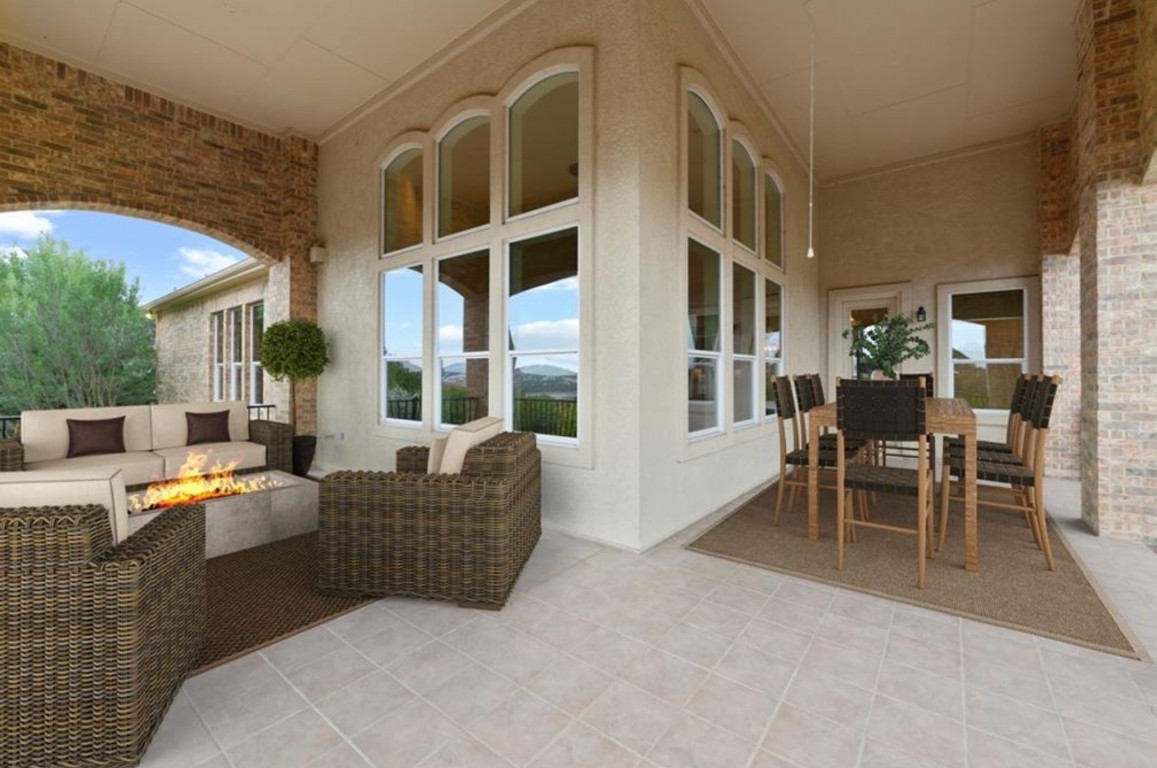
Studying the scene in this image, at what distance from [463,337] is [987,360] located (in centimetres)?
649

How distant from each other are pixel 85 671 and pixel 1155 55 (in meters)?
6.12

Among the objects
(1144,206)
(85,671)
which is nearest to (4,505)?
(85,671)

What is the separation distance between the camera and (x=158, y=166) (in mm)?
5469

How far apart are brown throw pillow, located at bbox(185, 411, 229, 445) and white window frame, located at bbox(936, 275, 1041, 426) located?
337 inches

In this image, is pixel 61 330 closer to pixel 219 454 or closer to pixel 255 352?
pixel 255 352

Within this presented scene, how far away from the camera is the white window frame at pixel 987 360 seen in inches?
233

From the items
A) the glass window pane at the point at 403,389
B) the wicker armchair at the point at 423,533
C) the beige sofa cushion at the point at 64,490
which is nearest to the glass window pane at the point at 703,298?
the wicker armchair at the point at 423,533

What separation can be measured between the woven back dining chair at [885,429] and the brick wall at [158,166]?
20.1 feet

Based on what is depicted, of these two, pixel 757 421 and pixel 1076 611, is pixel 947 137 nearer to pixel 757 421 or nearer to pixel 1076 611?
pixel 757 421

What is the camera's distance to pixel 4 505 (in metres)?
1.57

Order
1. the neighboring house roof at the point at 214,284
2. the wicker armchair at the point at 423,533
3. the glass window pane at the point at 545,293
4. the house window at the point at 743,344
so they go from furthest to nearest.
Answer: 1. the neighboring house roof at the point at 214,284
2. the house window at the point at 743,344
3. the glass window pane at the point at 545,293
4. the wicker armchair at the point at 423,533

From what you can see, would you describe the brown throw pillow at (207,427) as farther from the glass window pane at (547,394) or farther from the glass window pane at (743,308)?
the glass window pane at (743,308)

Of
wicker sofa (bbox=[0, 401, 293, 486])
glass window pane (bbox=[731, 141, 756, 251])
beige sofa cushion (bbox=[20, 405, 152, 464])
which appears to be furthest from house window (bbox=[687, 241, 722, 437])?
beige sofa cushion (bbox=[20, 405, 152, 464])

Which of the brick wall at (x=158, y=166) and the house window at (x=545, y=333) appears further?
the brick wall at (x=158, y=166)
